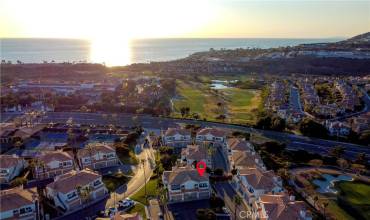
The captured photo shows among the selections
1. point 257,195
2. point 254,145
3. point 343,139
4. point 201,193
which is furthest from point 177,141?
point 343,139

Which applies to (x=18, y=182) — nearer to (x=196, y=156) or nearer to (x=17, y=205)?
(x=17, y=205)

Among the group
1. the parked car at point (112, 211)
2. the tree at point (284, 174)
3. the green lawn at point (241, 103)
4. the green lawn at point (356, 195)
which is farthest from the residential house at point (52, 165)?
the green lawn at point (241, 103)

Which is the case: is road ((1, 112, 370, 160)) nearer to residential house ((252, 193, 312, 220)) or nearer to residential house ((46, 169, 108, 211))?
residential house ((252, 193, 312, 220))

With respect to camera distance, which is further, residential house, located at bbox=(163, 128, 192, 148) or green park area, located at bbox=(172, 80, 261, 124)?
green park area, located at bbox=(172, 80, 261, 124)

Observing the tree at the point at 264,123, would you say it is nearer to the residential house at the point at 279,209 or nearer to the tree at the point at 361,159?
the tree at the point at 361,159

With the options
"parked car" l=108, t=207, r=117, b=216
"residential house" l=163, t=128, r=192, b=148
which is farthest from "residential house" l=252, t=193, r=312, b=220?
"residential house" l=163, t=128, r=192, b=148

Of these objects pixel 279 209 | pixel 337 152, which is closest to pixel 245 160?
pixel 279 209
